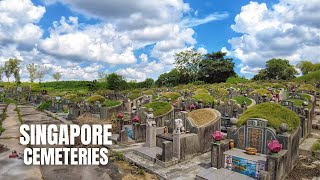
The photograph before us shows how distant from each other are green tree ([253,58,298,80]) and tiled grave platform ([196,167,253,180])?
70.4 metres

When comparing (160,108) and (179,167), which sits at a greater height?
(160,108)

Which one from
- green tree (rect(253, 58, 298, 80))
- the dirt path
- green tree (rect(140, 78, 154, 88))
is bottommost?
the dirt path

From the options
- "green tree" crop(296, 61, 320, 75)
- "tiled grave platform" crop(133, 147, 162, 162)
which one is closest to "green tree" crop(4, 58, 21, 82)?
"tiled grave platform" crop(133, 147, 162, 162)

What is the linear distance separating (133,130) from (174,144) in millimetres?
4879

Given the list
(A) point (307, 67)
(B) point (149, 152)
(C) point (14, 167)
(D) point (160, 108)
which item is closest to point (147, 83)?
(D) point (160, 108)

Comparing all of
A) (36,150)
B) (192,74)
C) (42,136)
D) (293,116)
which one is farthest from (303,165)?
(192,74)

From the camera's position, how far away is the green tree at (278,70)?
243 ft

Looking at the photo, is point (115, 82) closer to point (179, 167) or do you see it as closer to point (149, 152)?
point (149, 152)

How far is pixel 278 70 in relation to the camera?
245 feet

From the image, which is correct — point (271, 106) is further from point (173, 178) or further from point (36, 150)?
point (36, 150)

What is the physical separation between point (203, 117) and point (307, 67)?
92.7m

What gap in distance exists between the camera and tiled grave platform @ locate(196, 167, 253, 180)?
941cm

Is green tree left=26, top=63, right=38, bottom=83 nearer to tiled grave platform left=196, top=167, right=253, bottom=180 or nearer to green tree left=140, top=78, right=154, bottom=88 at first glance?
green tree left=140, top=78, right=154, bottom=88

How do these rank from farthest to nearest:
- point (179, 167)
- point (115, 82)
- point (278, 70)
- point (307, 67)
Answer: point (307, 67), point (278, 70), point (115, 82), point (179, 167)
